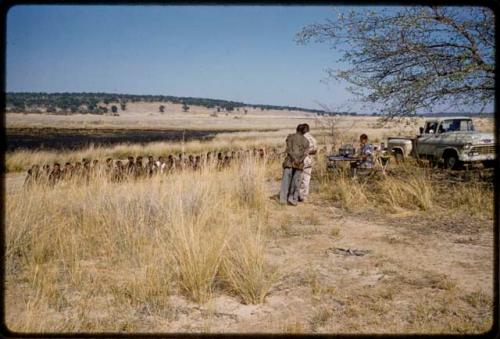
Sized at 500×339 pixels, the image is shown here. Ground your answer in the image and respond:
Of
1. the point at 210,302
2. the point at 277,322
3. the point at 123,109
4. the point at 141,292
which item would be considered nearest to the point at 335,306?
the point at 277,322

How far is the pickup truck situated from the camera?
1246 cm

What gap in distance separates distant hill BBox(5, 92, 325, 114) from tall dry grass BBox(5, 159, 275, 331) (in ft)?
227

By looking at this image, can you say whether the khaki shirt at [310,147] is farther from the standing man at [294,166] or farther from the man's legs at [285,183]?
the man's legs at [285,183]

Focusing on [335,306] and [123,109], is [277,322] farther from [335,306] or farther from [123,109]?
[123,109]

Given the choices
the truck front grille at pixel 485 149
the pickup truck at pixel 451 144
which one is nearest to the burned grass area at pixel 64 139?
the pickup truck at pixel 451 144

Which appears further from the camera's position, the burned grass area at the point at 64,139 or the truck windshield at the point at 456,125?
the burned grass area at the point at 64,139

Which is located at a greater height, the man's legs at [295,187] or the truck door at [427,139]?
the truck door at [427,139]

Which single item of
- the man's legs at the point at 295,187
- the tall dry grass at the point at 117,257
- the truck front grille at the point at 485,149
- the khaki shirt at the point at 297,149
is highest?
the truck front grille at the point at 485,149

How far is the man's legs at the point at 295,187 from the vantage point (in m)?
7.98

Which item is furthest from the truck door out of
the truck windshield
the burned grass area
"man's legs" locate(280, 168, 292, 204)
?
the burned grass area

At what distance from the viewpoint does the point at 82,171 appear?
9.41m

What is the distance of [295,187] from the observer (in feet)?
26.7

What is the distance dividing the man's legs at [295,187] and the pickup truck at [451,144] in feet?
23.5

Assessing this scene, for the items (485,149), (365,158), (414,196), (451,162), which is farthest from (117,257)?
(485,149)
